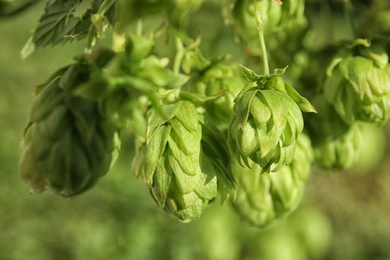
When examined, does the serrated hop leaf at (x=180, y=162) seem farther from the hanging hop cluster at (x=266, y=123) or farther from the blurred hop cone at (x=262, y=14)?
the blurred hop cone at (x=262, y=14)

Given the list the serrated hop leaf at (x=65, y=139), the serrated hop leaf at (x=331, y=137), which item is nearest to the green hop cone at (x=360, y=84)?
the serrated hop leaf at (x=331, y=137)

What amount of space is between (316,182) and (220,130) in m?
3.99

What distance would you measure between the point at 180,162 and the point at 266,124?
0.17m

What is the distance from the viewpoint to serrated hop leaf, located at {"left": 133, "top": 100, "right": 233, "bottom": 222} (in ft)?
4.06

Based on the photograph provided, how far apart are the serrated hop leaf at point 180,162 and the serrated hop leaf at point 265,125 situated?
0.08 meters

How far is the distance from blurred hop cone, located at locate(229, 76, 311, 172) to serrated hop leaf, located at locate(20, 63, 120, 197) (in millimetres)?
260

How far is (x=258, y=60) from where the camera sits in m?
1.70

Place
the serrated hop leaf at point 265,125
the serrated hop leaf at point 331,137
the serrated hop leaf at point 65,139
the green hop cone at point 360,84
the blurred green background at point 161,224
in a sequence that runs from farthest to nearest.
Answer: the blurred green background at point 161,224
the serrated hop leaf at point 331,137
the green hop cone at point 360,84
the serrated hop leaf at point 65,139
the serrated hop leaf at point 265,125

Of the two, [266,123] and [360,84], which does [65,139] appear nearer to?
[266,123]

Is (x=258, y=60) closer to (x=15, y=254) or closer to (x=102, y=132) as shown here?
(x=102, y=132)

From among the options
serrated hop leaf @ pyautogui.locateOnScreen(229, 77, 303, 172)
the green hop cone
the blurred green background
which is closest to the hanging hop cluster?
serrated hop leaf @ pyautogui.locateOnScreen(229, 77, 303, 172)

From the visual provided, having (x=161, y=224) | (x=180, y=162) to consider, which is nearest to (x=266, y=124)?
(x=180, y=162)

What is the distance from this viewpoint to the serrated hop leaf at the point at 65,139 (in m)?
1.28

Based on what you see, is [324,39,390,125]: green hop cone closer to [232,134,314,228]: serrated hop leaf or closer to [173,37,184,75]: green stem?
[232,134,314,228]: serrated hop leaf
